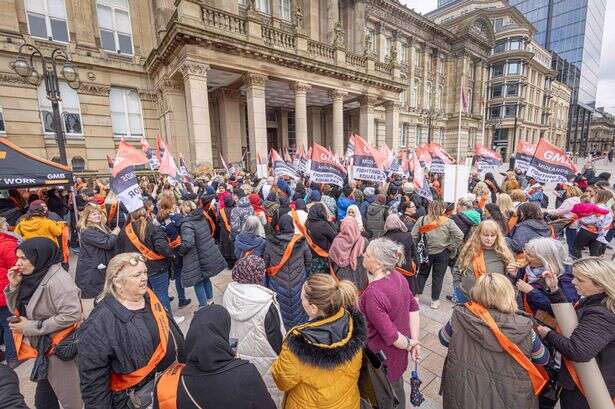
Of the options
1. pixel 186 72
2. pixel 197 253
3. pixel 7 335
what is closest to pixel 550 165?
pixel 197 253

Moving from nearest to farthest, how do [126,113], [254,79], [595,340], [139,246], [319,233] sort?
[595,340], [139,246], [319,233], [254,79], [126,113]

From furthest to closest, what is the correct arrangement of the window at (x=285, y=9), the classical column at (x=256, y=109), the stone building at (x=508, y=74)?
the stone building at (x=508, y=74) → the window at (x=285, y=9) → the classical column at (x=256, y=109)

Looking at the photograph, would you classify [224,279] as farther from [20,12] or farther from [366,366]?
[20,12]

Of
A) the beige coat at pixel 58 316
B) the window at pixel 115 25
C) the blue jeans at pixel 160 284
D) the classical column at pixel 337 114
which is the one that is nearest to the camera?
the beige coat at pixel 58 316

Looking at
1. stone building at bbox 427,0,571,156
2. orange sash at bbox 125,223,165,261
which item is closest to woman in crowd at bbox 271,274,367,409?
orange sash at bbox 125,223,165,261

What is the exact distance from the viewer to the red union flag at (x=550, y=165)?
6.20 metres

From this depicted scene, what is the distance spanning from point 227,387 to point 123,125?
19.6 meters

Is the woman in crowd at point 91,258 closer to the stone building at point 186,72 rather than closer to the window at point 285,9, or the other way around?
the stone building at point 186,72

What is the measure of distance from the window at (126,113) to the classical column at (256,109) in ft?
24.0

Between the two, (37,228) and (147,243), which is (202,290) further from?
(37,228)

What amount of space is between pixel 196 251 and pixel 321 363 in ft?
11.5

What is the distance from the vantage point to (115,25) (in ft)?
53.4

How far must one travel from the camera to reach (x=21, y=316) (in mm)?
2475

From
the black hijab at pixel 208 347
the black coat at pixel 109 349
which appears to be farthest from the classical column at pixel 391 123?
the black hijab at pixel 208 347
